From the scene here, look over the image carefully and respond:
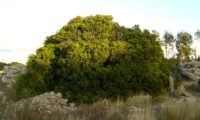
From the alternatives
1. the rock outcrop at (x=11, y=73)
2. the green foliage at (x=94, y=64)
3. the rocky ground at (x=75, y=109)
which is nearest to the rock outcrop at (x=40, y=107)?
the rocky ground at (x=75, y=109)

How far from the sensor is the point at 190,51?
48.0 m

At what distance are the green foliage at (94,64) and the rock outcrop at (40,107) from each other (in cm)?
215

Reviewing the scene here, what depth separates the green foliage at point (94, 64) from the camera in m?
15.5

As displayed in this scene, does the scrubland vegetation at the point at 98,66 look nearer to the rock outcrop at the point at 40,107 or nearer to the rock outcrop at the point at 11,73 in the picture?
the rock outcrop at the point at 40,107

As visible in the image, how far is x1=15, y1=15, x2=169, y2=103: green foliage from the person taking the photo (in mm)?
15508

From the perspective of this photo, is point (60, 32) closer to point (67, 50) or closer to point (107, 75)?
point (67, 50)

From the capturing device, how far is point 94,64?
15906 mm

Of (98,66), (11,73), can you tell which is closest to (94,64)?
(98,66)

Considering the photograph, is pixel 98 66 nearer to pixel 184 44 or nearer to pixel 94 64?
pixel 94 64

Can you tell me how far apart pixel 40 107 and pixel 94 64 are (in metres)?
4.81

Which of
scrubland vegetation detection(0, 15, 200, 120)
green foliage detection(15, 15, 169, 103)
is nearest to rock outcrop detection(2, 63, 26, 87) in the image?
scrubland vegetation detection(0, 15, 200, 120)

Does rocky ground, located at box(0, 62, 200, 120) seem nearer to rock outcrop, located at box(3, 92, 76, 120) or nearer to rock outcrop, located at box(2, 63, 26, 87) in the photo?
rock outcrop, located at box(3, 92, 76, 120)

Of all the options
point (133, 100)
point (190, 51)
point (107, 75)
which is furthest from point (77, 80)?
point (190, 51)

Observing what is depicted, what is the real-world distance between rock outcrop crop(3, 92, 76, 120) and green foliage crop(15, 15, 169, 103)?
2.15 metres
